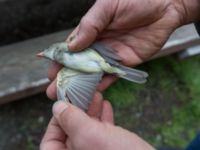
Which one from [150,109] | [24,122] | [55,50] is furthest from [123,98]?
[55,50]

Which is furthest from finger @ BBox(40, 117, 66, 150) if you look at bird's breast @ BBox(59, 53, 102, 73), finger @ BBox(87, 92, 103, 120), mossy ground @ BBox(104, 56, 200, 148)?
mossy ground @ BBox(104, 56, 200, 148)

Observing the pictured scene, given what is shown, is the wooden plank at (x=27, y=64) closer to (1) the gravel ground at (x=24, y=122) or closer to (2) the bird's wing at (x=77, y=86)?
(1) the gravel ground at (x=24, y=122)

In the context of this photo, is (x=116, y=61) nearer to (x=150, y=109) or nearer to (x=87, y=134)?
(x=87, y=134)

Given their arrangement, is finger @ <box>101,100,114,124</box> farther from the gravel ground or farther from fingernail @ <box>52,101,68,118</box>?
the gravel ground

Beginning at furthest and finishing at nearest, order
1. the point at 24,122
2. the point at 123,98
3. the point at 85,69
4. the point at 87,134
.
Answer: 1. the point at 123,98
2. the point at 24,122
3. the point at 85,69
4. the point at 87,134

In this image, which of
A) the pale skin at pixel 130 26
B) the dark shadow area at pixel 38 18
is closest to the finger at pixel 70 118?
the pale skin at pixel 130 26
